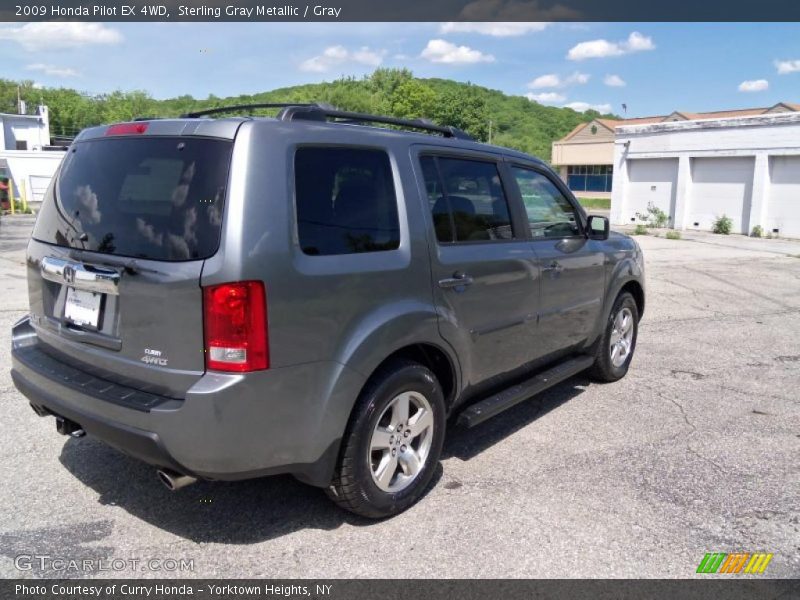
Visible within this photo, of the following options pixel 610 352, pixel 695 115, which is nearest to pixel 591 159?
pixel 695 115

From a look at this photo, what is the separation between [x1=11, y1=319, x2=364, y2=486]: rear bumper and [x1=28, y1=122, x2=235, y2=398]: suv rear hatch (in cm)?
11

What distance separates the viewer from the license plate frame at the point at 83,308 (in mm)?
2975

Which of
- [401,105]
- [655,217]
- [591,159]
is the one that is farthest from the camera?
[401,105]

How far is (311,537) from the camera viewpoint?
3.14m

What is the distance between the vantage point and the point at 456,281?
3584mm

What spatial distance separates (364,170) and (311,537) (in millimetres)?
1832

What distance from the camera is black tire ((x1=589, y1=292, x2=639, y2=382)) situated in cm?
549

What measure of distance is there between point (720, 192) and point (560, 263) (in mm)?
27137

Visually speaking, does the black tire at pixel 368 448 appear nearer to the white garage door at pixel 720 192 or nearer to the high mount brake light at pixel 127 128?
the high mount brake light at pixel 127 128

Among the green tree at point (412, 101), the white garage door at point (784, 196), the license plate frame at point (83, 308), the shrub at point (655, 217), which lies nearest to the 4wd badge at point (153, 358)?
the license plate frame at point (83, 308)

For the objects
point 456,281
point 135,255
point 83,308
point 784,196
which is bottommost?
point 83,308

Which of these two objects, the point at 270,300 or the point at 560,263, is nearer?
the point at 270,300

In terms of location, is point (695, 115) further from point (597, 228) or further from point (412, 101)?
point (597, 228)

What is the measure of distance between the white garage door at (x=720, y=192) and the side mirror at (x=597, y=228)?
2539 centimetres
